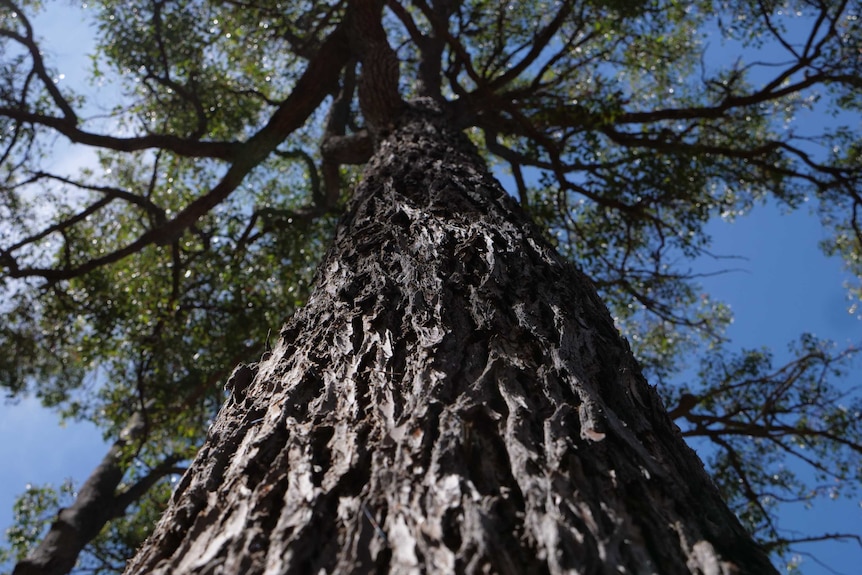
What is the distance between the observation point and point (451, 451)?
4.79ft

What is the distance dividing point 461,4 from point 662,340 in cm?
564

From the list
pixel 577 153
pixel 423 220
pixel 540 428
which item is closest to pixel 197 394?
pixel 577 153

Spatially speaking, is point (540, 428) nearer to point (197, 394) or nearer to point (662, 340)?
point (197, 394)

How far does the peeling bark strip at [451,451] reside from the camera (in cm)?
124

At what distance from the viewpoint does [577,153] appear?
27.2ft

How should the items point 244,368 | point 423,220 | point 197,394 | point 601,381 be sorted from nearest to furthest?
point 601,381 < point 244,368 < point 423,220 < point 197,394

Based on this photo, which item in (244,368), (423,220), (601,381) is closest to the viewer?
(601,381)

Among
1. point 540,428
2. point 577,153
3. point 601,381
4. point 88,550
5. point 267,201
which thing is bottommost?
point 540,428

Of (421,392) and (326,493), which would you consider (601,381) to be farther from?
(326,493)

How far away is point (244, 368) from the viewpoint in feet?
7.38

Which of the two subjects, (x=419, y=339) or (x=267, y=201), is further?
(x=267, y=201)

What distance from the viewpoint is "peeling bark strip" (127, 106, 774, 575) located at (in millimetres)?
1243

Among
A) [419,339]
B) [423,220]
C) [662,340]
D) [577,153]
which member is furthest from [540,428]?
[662,340]

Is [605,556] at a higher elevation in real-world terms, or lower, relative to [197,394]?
lower
